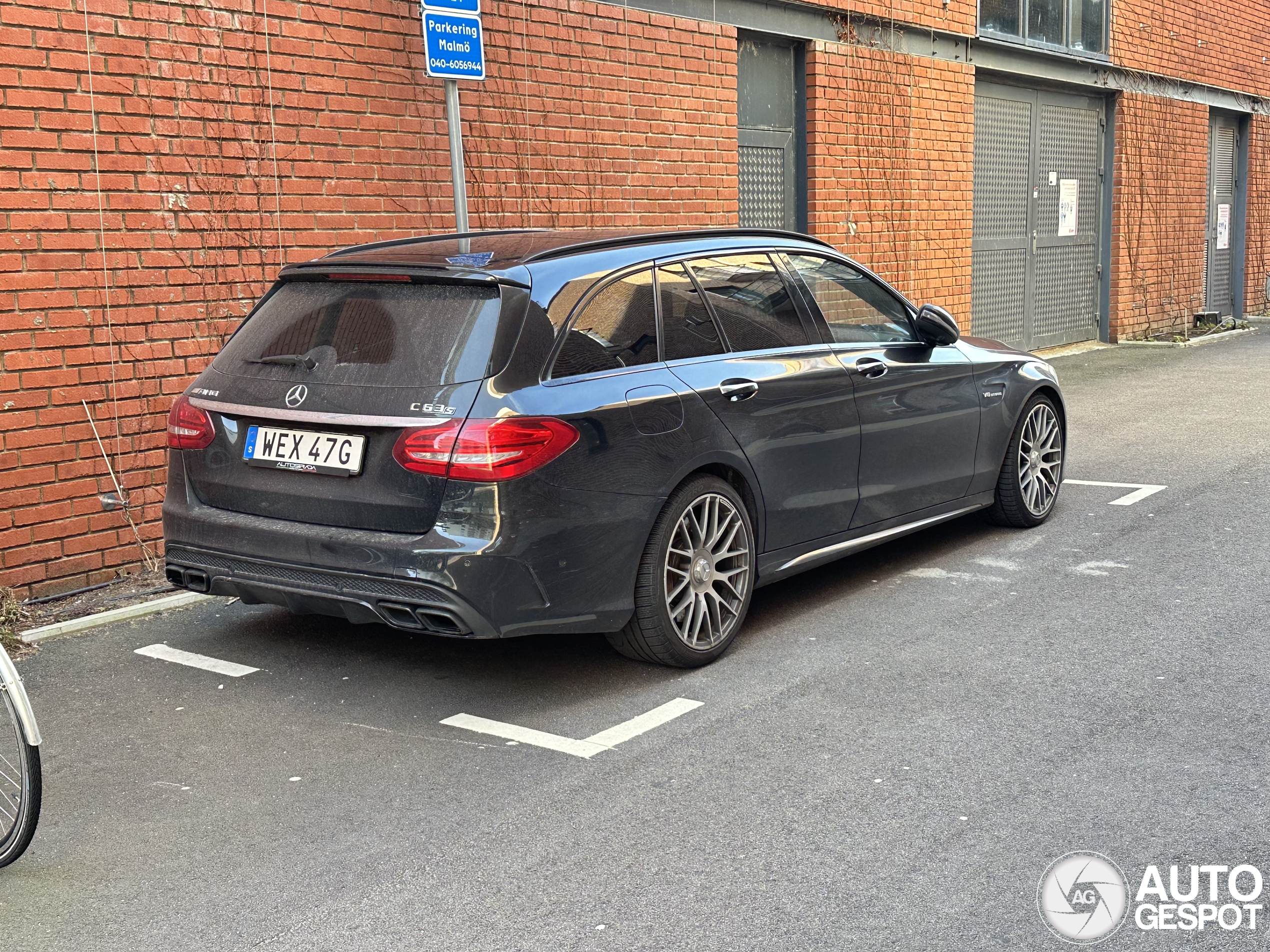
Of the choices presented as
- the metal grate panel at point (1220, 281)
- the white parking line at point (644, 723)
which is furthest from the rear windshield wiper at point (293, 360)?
the metal grate panel at point (1220, 281)

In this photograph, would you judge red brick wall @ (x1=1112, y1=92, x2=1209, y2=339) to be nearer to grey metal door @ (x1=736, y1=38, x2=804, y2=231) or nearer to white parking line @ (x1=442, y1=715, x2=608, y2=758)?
grey metal door @ (x1=736, y1=38, x2=804, y2=231)

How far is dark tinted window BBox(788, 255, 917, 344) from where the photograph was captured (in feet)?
19.9

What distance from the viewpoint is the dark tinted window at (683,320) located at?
522 cm

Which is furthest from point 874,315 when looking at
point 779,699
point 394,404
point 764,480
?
point 394,404

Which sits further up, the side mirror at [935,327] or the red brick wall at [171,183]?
the red brick wall at [171,183]

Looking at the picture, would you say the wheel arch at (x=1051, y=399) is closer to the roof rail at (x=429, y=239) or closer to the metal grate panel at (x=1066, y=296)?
the roof rail at (x=429, y=239)

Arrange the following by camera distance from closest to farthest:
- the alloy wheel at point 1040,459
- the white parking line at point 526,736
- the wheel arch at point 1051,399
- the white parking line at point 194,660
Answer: the white parking line at point 526,736 < the white parking line at point 194,660 < the wheel arch at point 1051,399 < the alloy wheel at point 1040,459

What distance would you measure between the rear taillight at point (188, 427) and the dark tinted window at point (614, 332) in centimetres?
134

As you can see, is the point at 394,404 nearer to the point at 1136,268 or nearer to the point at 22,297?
the point at 22,297

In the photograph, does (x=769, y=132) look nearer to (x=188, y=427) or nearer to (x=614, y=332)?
(x=614, y=332)

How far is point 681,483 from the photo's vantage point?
5035mm

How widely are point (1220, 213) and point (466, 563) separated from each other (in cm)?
1961

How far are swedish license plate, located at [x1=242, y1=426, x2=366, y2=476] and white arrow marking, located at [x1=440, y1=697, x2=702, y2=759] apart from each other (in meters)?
0.95

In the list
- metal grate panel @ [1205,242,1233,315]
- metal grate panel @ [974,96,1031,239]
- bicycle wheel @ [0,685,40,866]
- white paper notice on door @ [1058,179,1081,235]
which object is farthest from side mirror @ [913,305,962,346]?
metal grate panel @ [1205,242,1233,315]
